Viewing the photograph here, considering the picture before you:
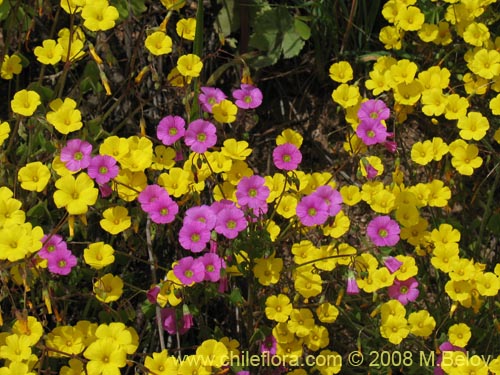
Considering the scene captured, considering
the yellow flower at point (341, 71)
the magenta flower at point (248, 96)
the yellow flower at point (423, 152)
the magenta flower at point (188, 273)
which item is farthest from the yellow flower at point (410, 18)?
the magenta flower at point (188, 273)

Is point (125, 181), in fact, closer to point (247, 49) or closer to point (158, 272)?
point (158, 272)

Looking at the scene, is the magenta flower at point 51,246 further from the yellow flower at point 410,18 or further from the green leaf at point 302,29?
the yellow flower at point 410,18

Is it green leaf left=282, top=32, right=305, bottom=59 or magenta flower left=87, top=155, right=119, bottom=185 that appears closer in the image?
magenta flower left=87, top=155, right=119, bottom=185

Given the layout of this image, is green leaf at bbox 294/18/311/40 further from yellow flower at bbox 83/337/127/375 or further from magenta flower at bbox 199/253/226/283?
yellow flower at bbox 83/337/127/375

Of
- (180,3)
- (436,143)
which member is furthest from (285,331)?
(180,3)

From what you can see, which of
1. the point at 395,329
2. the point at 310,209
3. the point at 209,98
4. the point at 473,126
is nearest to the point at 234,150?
the point at 209,98

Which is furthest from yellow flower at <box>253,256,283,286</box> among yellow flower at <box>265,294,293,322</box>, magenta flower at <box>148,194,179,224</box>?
magenta flower at <box>148,194,179,224</box>

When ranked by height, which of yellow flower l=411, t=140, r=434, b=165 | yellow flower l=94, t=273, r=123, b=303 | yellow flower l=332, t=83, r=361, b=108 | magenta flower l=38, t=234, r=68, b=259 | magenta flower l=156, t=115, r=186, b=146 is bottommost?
yellow flower l=94, t=273, r=123, b=303
